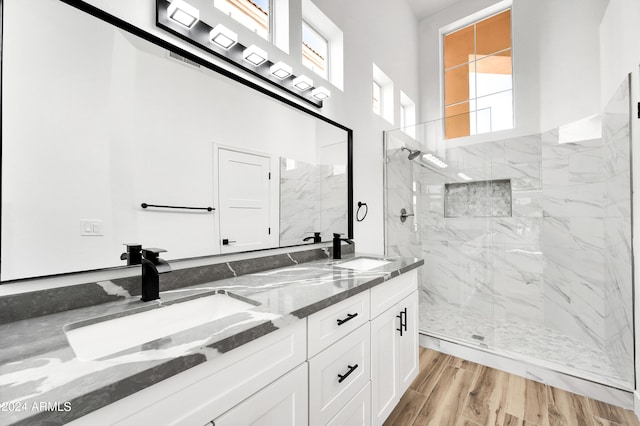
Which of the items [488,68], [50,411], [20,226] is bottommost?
[50,411]

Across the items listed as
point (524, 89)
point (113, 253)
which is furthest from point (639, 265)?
point (113, 253)

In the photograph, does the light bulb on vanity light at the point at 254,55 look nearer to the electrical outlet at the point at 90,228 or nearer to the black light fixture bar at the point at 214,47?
the black light fixture bar at the point at 214,47

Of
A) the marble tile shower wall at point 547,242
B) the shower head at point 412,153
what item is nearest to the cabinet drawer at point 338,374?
the marble tile shower wall at point 547,242

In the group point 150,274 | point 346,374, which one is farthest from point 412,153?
point 150,274

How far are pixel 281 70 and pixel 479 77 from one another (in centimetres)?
302

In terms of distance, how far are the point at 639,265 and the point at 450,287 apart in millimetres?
1604

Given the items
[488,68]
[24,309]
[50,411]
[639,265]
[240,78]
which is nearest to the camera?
[50,411]

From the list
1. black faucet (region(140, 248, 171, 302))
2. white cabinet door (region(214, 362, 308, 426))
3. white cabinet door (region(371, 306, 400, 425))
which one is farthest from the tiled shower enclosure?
black faucet (region(140, 248, 171, 302))

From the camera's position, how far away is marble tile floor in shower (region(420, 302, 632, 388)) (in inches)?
78.9

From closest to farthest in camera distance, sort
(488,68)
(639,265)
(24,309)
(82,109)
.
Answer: (24,309) < (82,109) < (639,265) < (488,68)

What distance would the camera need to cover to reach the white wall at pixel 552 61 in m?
2.64

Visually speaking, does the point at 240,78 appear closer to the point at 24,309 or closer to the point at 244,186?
the point at 244,186

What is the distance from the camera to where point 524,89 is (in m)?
3.08

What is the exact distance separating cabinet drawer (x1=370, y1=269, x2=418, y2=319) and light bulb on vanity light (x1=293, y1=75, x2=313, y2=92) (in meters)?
1.33
